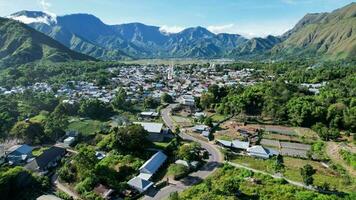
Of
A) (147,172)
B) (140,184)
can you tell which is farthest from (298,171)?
(140,184)

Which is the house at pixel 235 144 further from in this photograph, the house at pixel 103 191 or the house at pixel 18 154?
the house at pixel 18 154

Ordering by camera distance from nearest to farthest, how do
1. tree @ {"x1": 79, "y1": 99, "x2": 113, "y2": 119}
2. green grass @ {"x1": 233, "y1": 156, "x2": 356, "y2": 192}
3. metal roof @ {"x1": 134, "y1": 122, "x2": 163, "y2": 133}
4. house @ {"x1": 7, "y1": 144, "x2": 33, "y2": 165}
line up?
green grass @ {"x1": 233, "y1": 156, "x2": 356, "y2": 192}
house @ {"x1": 7, "y1": 144, "x2": 33, "y2": 165}
metal roof @ {"x1": 134, "y1": 122, "x2": 163, "y2": 133}
tree @ {"x1": 79, "y1": 99, "x2": 113, "y2": 119}

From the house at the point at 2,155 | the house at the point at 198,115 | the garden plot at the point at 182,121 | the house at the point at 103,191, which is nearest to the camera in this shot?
the house at the point at 103,191

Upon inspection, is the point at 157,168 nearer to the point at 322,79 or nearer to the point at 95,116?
the point at 95,116

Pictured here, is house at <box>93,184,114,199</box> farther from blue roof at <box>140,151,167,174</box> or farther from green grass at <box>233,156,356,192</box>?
green grass at <box>233,156,356,192</box>

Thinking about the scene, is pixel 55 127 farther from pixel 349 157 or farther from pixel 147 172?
pixel 349 157

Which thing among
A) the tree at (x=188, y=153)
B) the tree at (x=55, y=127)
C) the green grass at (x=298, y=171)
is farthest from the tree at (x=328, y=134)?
the tree at (x=55, y=127)

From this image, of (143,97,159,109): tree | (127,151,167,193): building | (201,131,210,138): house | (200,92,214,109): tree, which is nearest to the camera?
(127,151,167,193): building

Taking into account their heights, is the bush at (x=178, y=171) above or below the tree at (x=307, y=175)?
below

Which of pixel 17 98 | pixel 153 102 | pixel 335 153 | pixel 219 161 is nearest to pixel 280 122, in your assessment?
pixel 335 153

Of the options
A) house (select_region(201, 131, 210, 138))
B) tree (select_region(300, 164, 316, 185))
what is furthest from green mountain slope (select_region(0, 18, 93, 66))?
tree (select_region(300, 164, 316, 185))
